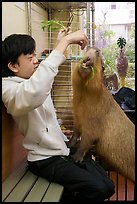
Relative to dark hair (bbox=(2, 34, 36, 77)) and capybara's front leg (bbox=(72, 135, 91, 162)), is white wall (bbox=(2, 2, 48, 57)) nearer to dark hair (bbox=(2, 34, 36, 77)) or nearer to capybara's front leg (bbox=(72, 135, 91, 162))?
dark hair (bbox=(2, 34, 36, 77))

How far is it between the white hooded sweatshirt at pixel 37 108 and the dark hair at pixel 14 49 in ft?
0.27

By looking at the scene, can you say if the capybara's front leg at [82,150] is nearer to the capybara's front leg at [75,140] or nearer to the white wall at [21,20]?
the capybara's front leg at [75,140]

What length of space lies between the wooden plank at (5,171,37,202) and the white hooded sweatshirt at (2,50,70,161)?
97mm

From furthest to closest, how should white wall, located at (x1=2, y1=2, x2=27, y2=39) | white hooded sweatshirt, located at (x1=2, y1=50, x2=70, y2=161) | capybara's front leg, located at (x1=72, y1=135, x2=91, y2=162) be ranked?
white wall, located at (x1=2, y1=2, x2=27, y2=39) < capybara's front leg, located at (x1=72, y1=135, x2=91, y2=162) < white hooded sweatshirt, located at (x1=2, y1=50, x2=70, y2=161)

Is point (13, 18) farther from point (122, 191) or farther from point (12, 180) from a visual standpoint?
point (122, 191)

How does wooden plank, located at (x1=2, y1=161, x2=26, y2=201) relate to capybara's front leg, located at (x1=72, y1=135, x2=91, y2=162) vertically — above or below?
below

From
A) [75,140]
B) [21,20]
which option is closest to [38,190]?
[75,140]

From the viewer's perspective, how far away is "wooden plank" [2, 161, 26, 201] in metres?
1.37

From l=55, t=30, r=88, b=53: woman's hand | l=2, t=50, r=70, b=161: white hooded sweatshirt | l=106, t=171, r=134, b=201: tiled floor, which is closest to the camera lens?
l=2, t=50, r=70, b=161: white hooded sweatshirt

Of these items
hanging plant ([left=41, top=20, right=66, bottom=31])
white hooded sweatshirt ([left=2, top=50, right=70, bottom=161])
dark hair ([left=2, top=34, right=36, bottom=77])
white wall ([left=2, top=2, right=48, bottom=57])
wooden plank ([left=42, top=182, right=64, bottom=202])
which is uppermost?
white wall ([left=2, top=2, right=48, bottom=57])

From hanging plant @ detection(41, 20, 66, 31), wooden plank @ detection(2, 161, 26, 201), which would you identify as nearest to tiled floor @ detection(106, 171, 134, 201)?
wooden plank @ detection(2, 161, 26, 201)

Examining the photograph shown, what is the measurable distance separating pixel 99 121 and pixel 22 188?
550 mm

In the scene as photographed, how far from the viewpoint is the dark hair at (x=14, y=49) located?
1.47 meters

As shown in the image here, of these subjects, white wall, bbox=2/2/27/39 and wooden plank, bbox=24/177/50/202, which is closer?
wooden plank, bbox=24/177/50/202
